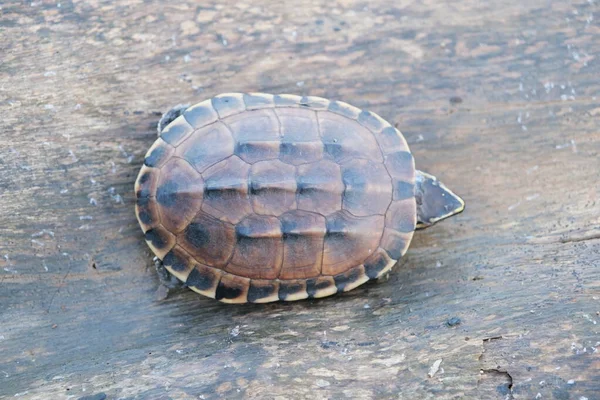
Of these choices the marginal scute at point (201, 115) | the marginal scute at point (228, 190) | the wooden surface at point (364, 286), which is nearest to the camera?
the wooden surface at point (364, 286)

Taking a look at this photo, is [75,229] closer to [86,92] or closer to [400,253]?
[86,92]

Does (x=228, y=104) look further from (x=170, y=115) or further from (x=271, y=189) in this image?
(x=271, y=189)

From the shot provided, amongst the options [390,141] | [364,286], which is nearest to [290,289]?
[364,286]

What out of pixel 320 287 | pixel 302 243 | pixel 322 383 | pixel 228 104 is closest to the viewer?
pixel 322 383

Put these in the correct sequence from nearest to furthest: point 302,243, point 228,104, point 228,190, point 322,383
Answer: point 322,383 < point 228,190 < point 302,243 < point 228,104

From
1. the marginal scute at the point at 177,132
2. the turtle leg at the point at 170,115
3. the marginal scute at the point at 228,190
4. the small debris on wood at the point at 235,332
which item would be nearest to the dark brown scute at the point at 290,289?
the small debris on wood at the point at 235,332

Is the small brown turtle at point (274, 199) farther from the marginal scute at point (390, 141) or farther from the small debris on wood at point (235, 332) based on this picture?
the small debris on wood at point (235, 332)

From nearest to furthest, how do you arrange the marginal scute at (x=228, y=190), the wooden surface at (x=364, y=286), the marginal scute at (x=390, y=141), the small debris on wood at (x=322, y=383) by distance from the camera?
the small debris on wood at (x=322, y=383) → the wooden surface at (x=364, y=286) → the marginal scute at (x=228, y=190) → the marginal scute at (x=390, y=141)
